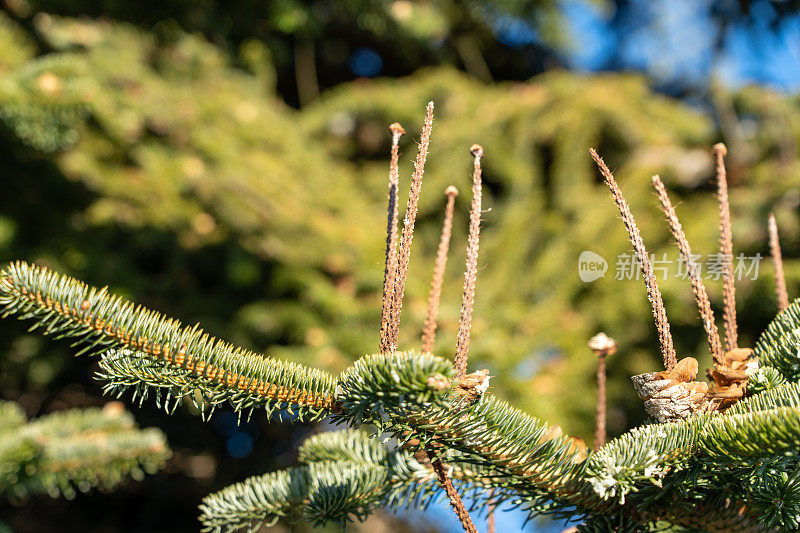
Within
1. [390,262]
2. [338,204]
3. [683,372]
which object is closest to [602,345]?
[683,372]

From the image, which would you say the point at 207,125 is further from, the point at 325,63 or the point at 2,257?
the point at 325,63

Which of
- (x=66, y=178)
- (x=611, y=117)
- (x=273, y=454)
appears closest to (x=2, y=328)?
(x=66, y=178)

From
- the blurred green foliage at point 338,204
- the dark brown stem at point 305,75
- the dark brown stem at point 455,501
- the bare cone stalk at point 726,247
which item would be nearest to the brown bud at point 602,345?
the bare cone stalk at point 726,247

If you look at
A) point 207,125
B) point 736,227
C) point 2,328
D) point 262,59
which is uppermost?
point 262,59

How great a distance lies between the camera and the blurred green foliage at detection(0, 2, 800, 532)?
1346 mm

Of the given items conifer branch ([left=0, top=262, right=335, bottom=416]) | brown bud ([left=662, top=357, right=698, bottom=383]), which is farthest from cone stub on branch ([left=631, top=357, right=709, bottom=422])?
conifer branch ([left=0, top=262, right=335, bottom=416])

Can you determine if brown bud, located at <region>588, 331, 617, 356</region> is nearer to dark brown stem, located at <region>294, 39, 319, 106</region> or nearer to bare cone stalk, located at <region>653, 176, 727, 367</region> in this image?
bare cone stalk, located at <region>653, 176, 727, 367</region>

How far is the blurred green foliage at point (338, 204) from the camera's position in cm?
135

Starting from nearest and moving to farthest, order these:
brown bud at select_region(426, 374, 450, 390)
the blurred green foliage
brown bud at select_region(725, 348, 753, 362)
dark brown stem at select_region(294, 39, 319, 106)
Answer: brown bud at select_region(426, 374, 450, 390), brown bud at select_region(725, 348, 753, 362), the blurred green foliage, dark brown stem at select_region(294, 39, 319, 106)

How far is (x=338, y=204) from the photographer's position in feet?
5.67

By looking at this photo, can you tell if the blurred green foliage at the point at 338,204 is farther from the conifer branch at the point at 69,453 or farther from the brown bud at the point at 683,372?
the brown bud at the point at 683,372

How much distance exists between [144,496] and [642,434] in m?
2.47

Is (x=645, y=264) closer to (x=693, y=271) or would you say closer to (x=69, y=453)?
(x=693, y=271)

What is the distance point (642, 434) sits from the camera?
42cm
